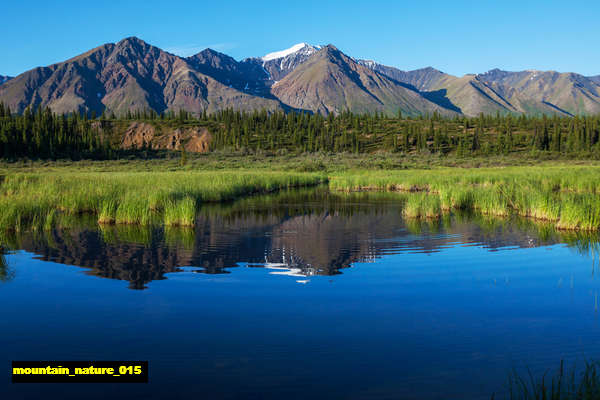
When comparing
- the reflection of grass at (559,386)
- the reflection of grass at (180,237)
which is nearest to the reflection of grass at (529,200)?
the reflection of grass at (180,237)

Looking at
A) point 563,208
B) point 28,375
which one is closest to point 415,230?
point 563,208

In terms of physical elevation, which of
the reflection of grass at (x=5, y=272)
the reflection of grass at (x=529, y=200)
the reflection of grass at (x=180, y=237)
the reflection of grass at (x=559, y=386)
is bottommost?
the reflection of grass at (x=559, y=386)

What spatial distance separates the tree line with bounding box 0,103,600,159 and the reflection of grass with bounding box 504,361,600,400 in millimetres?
95937

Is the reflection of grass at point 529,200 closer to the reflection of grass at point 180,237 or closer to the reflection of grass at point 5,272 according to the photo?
the reflection of grass at point 180,237

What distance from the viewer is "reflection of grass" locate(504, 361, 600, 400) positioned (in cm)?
562

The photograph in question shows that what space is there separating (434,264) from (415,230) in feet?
20.0

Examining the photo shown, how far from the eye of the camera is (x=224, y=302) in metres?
9.70

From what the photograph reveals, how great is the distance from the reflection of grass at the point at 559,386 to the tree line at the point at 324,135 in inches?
3777

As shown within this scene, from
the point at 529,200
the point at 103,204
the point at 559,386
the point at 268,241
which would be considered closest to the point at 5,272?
the point at 268,241

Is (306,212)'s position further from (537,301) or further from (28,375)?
(28,375)

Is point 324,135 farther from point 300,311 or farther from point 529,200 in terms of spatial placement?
point 300,311

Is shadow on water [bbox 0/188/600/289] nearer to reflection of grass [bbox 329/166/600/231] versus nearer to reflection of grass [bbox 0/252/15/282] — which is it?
reflection of grass [bbox 0/252/15/282]

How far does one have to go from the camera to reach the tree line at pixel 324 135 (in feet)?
328

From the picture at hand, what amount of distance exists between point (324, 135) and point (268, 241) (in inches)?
4759
